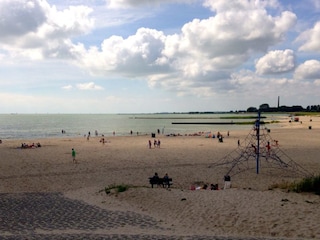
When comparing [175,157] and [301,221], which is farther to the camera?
[175,157]

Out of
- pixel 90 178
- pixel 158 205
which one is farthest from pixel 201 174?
pixel 158 205

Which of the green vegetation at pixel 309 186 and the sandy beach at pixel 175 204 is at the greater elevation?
the green vegetation at pixel 309 186

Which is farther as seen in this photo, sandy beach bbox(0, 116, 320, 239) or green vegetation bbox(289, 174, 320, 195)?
green vegetation bbox(289, 174, 320, 195)

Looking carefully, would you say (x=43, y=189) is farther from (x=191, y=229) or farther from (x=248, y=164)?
(x=248, y=164)

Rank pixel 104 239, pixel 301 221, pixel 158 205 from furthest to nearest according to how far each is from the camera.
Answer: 1. pixel 158 205
2. pixel 301 221
3. pixel 104 239

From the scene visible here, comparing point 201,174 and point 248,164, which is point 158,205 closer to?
point 201,174

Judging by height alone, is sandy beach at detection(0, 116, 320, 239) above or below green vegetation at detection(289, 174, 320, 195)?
below

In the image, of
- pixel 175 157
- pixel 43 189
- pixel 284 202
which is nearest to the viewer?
pixel 284 202

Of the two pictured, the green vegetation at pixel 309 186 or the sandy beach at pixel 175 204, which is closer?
the sandy beach at pixel 175 204

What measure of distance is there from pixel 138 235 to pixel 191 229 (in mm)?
1756

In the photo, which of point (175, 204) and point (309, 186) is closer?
point (175, 204)

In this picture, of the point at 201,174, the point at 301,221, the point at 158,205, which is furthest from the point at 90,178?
the point at 301,221

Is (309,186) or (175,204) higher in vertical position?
(309,186)

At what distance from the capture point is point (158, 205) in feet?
42.4
